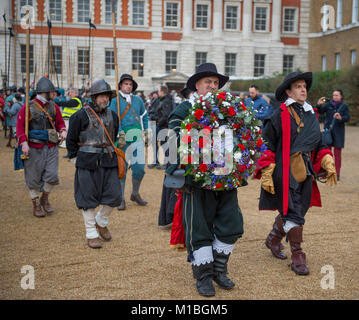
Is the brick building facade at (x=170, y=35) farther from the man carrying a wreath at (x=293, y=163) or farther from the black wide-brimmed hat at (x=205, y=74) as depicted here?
the black wide-brimmed hat at (x=205, y=74)

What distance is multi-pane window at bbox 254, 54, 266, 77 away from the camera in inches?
1538

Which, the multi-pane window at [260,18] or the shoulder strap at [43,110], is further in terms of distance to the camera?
the multi-pane window at [260,18]

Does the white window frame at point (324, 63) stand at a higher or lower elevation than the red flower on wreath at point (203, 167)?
higher

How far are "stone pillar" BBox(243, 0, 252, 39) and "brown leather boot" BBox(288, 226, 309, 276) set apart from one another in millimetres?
35744

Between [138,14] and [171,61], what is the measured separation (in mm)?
4753

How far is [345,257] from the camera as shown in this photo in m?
5.01

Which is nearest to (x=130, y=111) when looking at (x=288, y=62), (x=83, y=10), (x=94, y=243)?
(x=94, y=243)

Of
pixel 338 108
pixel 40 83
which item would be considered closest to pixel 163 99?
pixel 338 108

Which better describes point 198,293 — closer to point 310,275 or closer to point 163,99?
point 310,275

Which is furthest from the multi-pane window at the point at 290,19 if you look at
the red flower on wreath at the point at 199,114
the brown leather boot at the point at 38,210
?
the red flower on wreath at the point at 199,114

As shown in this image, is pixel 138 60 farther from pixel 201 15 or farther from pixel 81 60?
Result: pixel 201 15

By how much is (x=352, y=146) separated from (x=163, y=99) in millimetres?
8506

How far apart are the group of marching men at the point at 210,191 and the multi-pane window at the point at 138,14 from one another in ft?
107

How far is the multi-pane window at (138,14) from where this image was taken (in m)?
37.4
